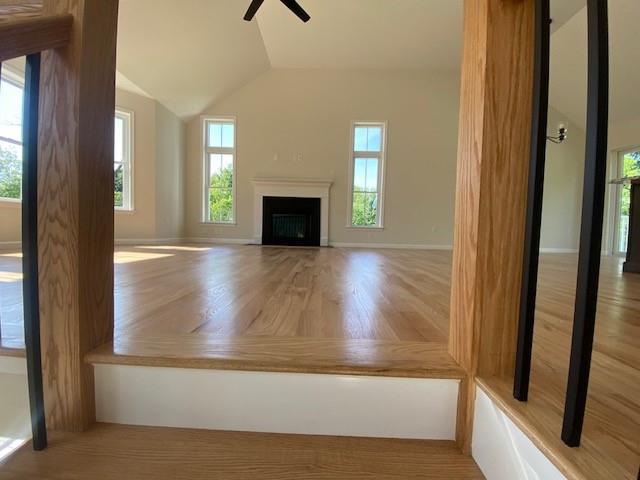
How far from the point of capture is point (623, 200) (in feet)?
20.0

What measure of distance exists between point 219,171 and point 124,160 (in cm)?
179

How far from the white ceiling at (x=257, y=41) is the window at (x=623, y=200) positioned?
371cm

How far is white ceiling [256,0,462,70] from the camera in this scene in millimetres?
4758

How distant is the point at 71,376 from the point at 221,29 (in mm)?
5519

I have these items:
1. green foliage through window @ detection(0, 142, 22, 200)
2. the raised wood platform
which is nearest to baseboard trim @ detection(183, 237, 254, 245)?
green foliage through window @ detection(0, 142, 22, 200)

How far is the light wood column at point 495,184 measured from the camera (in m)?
0.71

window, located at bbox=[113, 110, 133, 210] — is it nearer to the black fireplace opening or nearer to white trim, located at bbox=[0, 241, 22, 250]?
white trim, located at bbox=[0, 241, 22, 250]

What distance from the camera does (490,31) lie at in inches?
27.8

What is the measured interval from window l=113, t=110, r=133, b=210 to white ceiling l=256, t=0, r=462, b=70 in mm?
2778

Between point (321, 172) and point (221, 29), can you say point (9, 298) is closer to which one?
point (221, 29)

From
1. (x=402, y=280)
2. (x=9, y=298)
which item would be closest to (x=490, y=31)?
(x=402, y=280)

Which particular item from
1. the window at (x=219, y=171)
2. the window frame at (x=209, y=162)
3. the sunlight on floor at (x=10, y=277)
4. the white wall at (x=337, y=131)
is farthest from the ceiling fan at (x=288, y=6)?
the sunlight on floor at (x=10, y=277)

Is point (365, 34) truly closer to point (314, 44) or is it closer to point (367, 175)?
point (314, 44)

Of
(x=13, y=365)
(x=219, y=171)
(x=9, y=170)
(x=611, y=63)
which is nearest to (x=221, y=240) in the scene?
(x=219, y=171)
